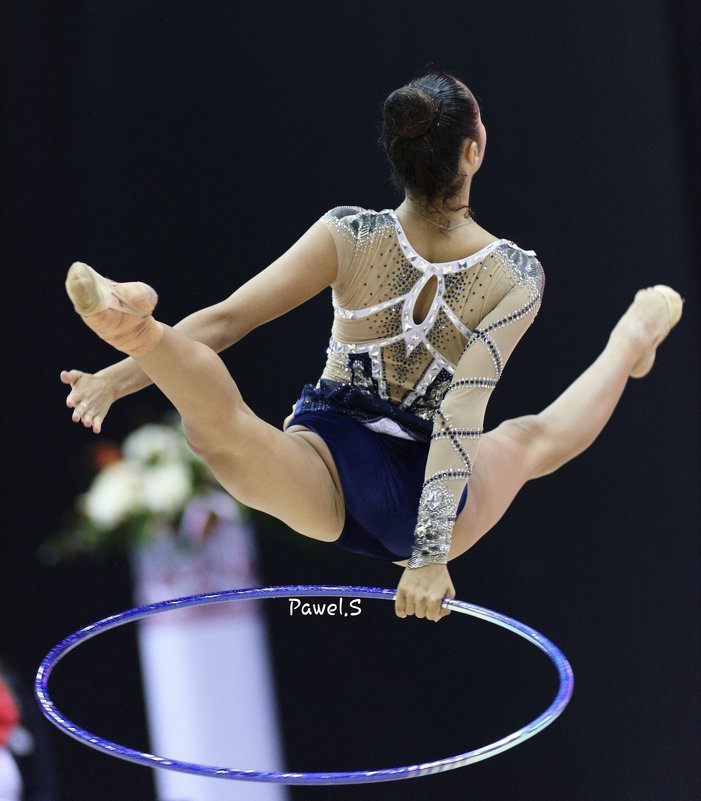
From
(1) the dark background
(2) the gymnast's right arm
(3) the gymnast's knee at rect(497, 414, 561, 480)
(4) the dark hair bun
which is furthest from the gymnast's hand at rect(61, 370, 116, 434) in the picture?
(1) the dark background

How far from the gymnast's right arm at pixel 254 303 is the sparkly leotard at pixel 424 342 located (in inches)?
1.7

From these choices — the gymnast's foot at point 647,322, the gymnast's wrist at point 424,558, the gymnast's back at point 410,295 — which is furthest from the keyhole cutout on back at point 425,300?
the gymnast's foot at point 647,322

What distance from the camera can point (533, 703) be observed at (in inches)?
158

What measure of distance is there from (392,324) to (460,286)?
16 centimetres

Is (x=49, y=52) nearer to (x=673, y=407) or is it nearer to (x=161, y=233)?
(x=161, y=233)

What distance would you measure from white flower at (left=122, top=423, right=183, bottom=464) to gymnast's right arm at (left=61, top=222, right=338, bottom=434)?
1.73 metres

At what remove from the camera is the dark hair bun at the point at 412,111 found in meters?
2.09

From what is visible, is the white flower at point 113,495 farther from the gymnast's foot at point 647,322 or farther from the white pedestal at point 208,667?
the gymnast's foot at point 647,322

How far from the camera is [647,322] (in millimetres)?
3260

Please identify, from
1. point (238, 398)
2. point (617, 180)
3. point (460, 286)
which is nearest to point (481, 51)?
point (617, 180)

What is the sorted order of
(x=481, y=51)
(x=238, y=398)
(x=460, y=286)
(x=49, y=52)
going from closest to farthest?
(x=238, y=398)
(x=460, y=286)
(x=49, y=52)
(x=481, y=51)

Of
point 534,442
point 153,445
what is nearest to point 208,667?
point 153,445

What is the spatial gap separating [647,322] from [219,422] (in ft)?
5.59

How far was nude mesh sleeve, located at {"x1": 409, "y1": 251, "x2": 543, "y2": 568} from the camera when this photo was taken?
210cm
